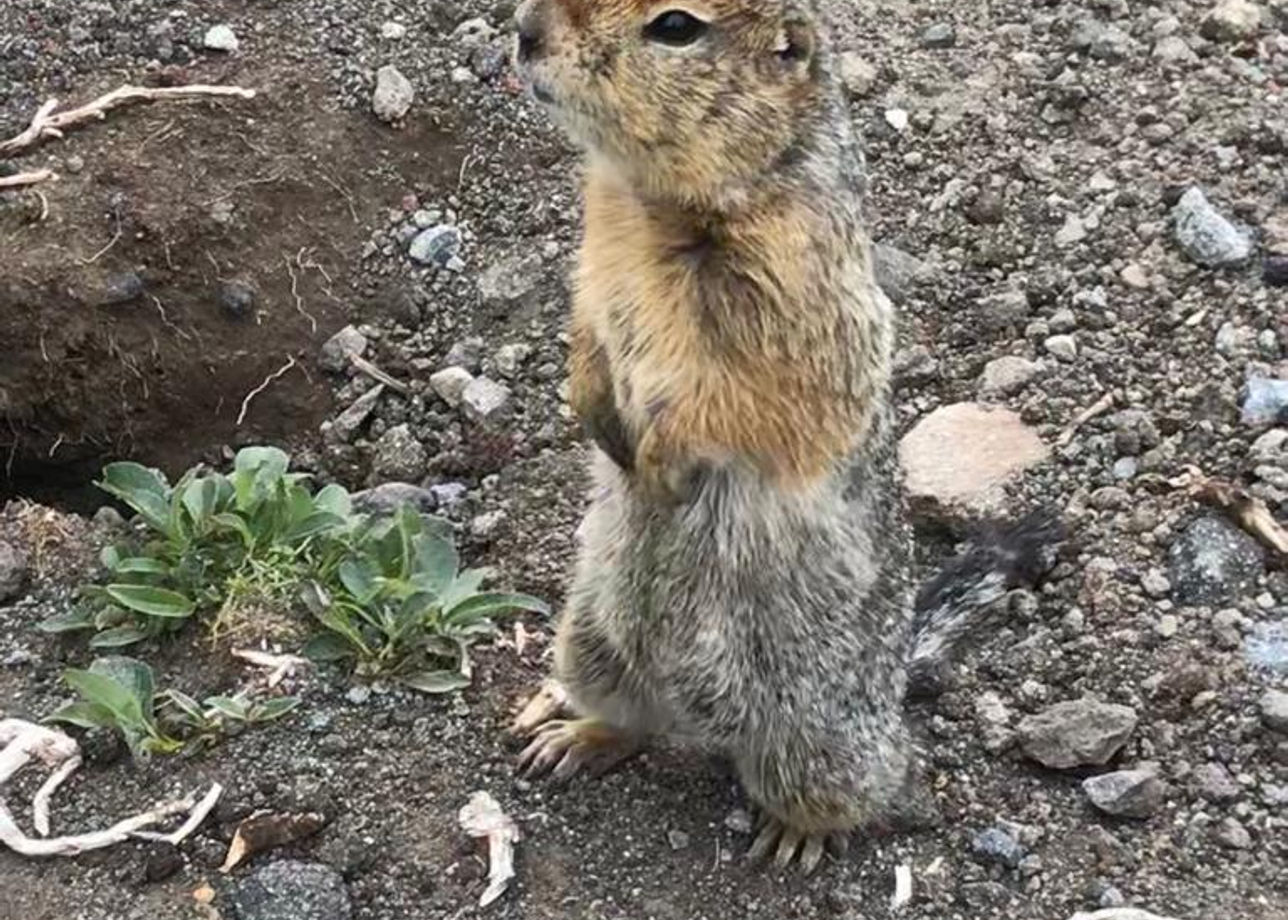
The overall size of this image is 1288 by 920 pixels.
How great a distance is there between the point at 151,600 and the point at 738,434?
134cm

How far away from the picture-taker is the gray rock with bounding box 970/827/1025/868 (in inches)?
157

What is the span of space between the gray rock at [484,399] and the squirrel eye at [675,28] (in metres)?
1.77

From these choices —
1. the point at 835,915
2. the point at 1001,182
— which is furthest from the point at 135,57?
the point at 835,915

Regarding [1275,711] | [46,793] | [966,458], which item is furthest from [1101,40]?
[46,793]

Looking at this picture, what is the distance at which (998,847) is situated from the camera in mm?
3994

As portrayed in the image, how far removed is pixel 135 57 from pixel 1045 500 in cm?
265

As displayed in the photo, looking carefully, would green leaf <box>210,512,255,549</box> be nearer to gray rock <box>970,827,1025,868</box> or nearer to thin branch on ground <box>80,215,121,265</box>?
thin branch on ground <box>80,215,121,265</box>

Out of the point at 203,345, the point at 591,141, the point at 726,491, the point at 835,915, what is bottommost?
the point at 835,915

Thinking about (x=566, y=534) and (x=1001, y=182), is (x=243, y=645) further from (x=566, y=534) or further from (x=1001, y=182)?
(x=1001, y=182)

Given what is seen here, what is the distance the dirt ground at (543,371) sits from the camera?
3969 mm

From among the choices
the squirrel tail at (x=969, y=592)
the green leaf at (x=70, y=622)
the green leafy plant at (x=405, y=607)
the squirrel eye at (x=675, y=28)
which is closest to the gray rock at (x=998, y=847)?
the squirrel tail at (x=969, y=592)

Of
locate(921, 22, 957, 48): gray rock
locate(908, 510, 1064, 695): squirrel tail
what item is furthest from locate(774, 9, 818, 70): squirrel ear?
locate(921, 22, 957, 48): gray rock

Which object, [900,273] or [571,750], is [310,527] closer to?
[571,750]

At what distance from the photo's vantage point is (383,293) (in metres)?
5.27
